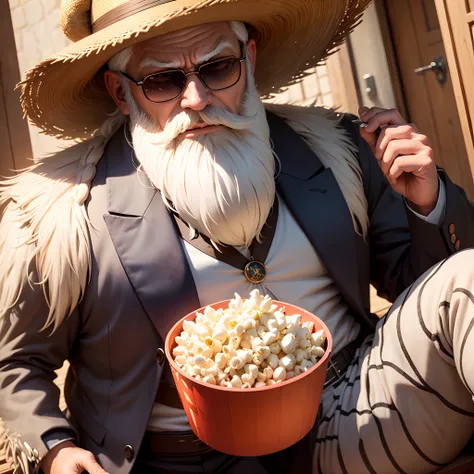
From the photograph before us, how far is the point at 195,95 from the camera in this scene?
5.21 ft

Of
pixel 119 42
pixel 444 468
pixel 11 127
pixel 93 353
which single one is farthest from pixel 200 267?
pixel 11 127

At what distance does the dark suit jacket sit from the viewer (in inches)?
62.2

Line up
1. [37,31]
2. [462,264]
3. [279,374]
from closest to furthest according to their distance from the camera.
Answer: [279,374] → [462,264] → [37,31]

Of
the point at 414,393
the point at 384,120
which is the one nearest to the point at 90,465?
the point at 414,393

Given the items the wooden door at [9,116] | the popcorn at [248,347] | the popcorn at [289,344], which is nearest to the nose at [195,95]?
the popcorn at [248,347]

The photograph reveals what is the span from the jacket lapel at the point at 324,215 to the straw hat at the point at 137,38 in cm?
38

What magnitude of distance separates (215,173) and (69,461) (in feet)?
2.51

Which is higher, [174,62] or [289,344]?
[174,62]

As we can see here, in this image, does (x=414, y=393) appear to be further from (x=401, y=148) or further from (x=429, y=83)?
(x=429, y=83)

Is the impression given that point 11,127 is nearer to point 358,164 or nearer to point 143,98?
point 143,98

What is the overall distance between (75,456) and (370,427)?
2.24ft

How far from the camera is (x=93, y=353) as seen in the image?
165 centimetres

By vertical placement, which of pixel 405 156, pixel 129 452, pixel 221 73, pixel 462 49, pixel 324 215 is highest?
pixel 221 73

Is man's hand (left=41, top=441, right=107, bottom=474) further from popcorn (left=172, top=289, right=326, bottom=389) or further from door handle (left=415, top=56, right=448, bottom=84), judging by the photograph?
door handle (left=415, top=56, right=448, bottom=84)
